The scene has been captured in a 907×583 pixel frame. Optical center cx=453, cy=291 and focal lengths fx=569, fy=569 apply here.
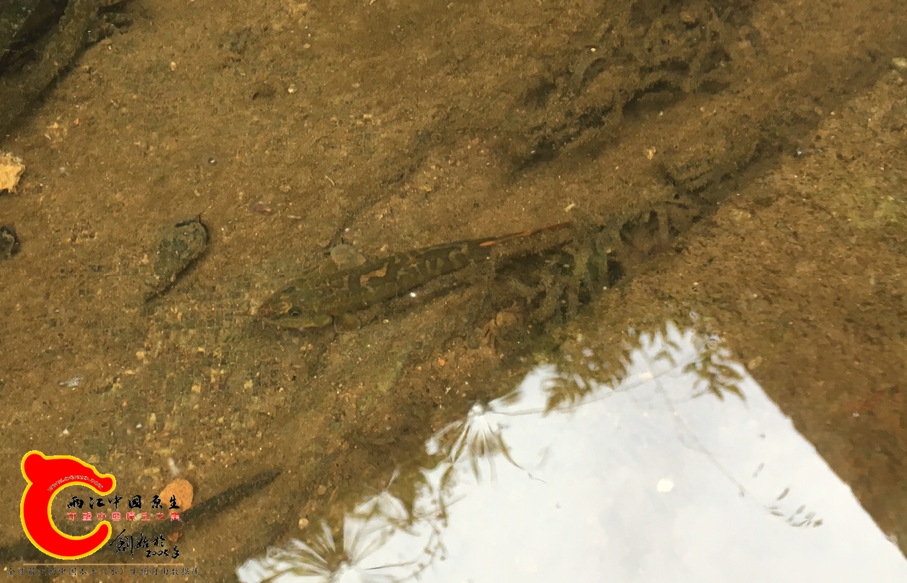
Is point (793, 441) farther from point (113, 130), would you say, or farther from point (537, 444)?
point (113, 130)

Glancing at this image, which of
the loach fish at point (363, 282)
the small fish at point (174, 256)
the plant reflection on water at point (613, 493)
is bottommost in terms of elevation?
the plant reflection on water at point (613, 493)

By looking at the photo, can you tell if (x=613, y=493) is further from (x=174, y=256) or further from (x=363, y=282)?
(x=174, y=256)

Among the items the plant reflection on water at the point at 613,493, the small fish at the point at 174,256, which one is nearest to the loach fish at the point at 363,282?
the small fish at the point at 174,256

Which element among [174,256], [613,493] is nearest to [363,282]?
[174,256]

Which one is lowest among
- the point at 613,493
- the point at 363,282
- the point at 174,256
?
the point at 613,493

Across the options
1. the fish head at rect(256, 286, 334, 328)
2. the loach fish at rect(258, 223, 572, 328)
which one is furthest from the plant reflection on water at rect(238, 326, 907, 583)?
the fish head at rect(256, 286, 334, 328)

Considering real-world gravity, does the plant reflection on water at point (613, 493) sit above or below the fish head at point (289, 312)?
below

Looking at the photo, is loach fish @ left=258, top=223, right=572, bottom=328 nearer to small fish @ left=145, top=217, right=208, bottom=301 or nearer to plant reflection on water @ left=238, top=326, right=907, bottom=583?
small fish @ left=145, top=217, right=208, bottom=301

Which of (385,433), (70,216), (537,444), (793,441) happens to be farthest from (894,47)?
(70,216)

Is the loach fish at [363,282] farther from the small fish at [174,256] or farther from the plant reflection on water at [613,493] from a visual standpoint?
the plant reflection on water at [613,493]
